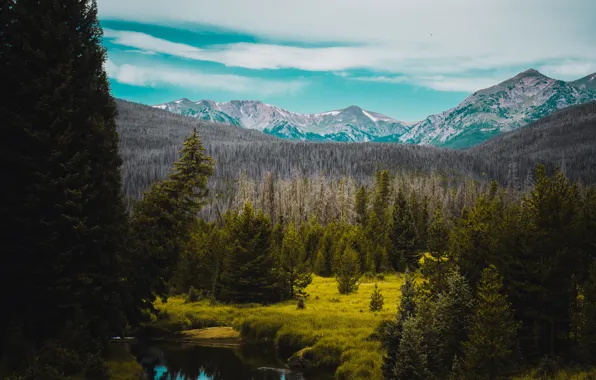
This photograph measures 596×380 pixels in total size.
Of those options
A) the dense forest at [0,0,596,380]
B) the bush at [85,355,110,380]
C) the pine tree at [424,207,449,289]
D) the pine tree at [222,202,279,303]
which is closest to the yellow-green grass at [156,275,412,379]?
the dense forest at [0,0,596,380]

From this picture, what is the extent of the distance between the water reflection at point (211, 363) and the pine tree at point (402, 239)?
4003 cm

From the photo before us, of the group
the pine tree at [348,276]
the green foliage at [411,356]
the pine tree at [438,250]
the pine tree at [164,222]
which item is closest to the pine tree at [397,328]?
the green foliage at [411,356]

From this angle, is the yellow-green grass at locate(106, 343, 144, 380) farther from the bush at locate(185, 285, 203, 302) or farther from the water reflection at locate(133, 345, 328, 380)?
the bush at locate(185, 285, 203, 302)

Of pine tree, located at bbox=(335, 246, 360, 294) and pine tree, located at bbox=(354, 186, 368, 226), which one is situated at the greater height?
pine tree, located at bbox=(354, 186, 368, 226)

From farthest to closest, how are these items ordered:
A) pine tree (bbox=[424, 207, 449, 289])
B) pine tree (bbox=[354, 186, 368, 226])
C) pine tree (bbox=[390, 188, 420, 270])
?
pine tree (bbox=[354, 186, 368, 226]) → pine tree (bbox=[390, 188, 420, 270]) → pine tree (bbox=[424, 207, 449, 289])

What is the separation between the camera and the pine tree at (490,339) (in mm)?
24062

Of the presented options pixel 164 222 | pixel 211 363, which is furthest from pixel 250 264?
pixel 211 363

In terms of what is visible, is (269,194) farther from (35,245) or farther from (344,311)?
(35,245)

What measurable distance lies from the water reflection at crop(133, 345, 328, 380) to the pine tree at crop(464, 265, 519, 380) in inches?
462

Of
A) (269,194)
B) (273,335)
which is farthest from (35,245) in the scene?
(269,194)

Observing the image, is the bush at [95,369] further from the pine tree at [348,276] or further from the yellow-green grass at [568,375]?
the pine tree at [348,276]

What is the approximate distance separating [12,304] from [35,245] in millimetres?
2839

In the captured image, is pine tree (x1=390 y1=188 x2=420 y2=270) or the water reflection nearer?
the water reflection

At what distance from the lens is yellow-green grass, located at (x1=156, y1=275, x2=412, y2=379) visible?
32.9 m
